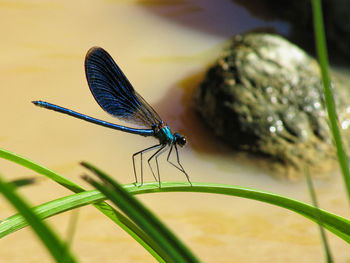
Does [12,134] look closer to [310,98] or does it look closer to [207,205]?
[207,205]

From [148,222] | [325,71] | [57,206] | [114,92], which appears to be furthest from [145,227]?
[114,92]

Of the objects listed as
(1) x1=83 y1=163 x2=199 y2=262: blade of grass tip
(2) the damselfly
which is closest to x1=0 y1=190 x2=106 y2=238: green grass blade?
(1) x1=83 y1=163 x2=199 y2=262: blade of grass tip

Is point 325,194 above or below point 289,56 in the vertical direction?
below

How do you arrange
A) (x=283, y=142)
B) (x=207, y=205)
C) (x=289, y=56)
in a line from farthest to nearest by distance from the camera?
(x=289, y=56), (x=283, y=142), (x=207, y=205)

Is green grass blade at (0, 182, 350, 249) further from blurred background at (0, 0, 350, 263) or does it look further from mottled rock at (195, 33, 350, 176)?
mottled rock at (195, 33, 350, 176)

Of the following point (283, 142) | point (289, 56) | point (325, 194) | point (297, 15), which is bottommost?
point (325, 194)

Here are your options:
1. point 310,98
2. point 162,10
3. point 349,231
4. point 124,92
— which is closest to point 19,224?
point 349,231

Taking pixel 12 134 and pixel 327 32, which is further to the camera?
pixel 327 32
